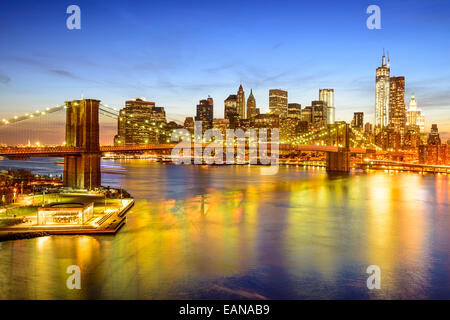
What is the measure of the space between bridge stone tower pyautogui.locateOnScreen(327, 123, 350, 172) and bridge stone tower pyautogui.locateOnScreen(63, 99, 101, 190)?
56.5 meters

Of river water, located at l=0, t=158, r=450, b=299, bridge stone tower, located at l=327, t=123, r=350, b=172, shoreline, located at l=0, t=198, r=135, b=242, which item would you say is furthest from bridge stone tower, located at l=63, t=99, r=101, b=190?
bridge stone tower, located at l=327, t=123, r=350, b=172

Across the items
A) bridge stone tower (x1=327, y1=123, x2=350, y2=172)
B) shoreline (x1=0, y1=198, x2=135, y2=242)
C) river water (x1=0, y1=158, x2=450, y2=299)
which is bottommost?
river water (x1=0, y1=158, x2=450, y2=299)

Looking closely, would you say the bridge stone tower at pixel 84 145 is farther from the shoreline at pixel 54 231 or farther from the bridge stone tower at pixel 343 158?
the bridge stone tower at pixel 343 158

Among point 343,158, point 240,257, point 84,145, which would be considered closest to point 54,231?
point 240,257

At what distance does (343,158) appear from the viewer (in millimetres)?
79062

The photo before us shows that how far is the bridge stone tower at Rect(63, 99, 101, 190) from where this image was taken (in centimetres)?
3247

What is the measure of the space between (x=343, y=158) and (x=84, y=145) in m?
59.0

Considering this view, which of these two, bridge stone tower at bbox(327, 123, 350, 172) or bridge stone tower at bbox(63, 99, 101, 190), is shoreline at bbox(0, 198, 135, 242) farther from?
bridge stone tower at bbox(327, 123, 350, 172)

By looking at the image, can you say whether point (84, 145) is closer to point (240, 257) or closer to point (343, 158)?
point (240, 257)

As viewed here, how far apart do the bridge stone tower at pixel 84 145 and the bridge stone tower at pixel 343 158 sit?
5650cm

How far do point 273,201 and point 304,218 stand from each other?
8719 mm
